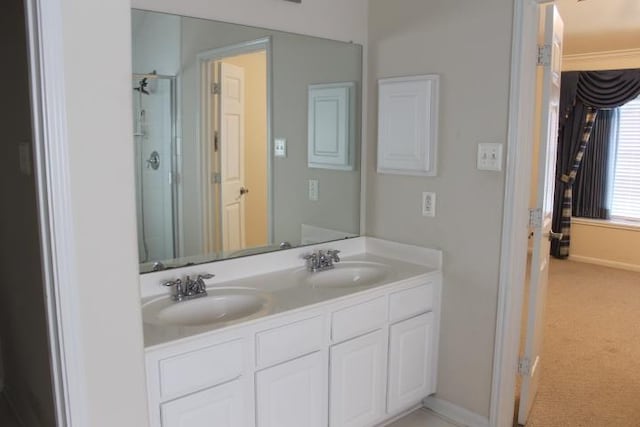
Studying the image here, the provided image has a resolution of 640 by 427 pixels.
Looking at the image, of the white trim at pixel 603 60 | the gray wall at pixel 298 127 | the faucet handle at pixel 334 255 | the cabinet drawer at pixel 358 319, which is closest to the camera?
the cabinet drawer at pixel 358 319

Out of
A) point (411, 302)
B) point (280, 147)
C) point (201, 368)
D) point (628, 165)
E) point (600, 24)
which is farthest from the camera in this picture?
point (628, 165)

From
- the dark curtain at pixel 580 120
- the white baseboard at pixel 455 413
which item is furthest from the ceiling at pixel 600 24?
the white baseboard at pixel 455 413

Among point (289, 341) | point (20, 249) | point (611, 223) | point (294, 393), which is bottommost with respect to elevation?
point (294, 393)

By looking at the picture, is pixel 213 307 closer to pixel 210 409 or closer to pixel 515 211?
pixel 210 409

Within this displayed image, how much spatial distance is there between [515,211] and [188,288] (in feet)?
4.85

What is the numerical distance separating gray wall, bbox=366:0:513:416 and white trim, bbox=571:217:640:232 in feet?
13.8

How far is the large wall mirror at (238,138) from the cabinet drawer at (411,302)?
1.86ft

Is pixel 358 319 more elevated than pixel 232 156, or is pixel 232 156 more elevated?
pixel 232 156

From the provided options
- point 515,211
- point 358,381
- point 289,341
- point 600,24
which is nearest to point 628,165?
point 600,24

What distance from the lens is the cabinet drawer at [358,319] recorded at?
7.07 feet

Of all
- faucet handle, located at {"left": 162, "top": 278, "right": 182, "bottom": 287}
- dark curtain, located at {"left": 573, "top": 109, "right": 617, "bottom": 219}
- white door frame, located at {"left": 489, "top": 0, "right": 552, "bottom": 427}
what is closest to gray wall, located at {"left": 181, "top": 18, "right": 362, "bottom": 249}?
faucet handle, located at {"left": 162, "top": 278, "right": 182, "bottom": 287}

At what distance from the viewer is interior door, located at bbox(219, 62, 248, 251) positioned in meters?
2.35

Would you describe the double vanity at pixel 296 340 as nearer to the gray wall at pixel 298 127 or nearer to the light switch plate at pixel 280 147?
the gray wall at pixel 298 127

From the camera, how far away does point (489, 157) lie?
236 cm
